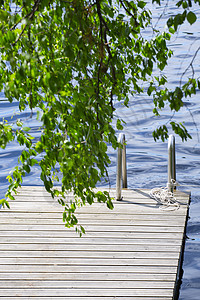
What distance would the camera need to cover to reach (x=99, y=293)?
3.97 m

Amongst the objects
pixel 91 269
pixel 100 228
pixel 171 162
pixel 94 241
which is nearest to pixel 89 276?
pixel 91 269

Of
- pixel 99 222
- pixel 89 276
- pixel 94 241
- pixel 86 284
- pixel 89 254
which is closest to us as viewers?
pixel 86 284

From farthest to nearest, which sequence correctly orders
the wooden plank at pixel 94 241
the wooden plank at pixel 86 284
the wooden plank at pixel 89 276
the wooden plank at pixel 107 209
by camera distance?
the wooden plank at pixel 107 209 < the wooden plank at pixel 94 241 < the wooden plank at pixel 89 276 < the wooden plank at pixel 86 284

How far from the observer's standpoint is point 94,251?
4688 millimetres

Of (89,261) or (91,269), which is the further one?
(89,261)

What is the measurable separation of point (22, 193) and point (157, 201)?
153 cm

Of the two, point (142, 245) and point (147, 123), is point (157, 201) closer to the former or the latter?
point (142, 245)

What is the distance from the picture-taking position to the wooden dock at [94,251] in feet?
13.2

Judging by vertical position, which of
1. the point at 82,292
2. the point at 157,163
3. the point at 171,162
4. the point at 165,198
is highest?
the point at 171,162

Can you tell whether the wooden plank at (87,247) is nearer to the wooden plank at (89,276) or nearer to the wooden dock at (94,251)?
the wooden dock at (94,251)

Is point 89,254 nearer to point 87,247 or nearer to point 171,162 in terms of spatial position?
point 87,247

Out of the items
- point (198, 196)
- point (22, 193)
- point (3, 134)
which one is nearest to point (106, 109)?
point (3, 134)

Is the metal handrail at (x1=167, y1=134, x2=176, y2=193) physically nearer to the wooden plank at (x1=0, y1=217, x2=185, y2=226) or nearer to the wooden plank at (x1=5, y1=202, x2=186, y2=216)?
the wooden plank at (x1=5, y1=202, x2=186, y2=216)

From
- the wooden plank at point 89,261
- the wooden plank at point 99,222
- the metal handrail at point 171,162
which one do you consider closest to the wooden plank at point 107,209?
the wooden plank at point 99,222
